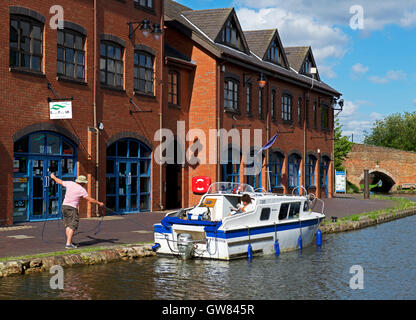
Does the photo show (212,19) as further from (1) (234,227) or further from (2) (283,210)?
(1) (234,227)

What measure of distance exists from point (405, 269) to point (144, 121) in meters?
14.0

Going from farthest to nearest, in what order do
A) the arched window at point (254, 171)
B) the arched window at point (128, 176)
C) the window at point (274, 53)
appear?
the window at point (274, 53) < the arched window at point (254, 171) < the arched window at point (128, 176)

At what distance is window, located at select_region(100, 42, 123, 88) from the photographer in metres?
23.4

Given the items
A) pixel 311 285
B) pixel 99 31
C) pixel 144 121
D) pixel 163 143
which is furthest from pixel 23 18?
pixel 311 285

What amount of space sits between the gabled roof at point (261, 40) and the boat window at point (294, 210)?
1910 cm

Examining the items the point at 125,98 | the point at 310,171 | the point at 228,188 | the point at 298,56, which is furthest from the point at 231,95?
the point at 228,188

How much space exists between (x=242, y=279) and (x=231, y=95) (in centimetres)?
1937

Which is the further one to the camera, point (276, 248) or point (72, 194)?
point (276, 248)

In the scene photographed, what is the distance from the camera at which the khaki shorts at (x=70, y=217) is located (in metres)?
14.7

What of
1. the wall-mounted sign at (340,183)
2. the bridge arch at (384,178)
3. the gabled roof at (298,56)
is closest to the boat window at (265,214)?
the gabled roof at (298,56)

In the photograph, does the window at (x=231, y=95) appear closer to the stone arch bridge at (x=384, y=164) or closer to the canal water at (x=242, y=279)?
the canal water at (x=242, y=279)

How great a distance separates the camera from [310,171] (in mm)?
42531

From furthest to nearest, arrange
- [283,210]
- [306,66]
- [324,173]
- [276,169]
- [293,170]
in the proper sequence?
1. [324,173]
2. [306,66]
3. [293,170]
4. [276,169]
5. [283,210]
